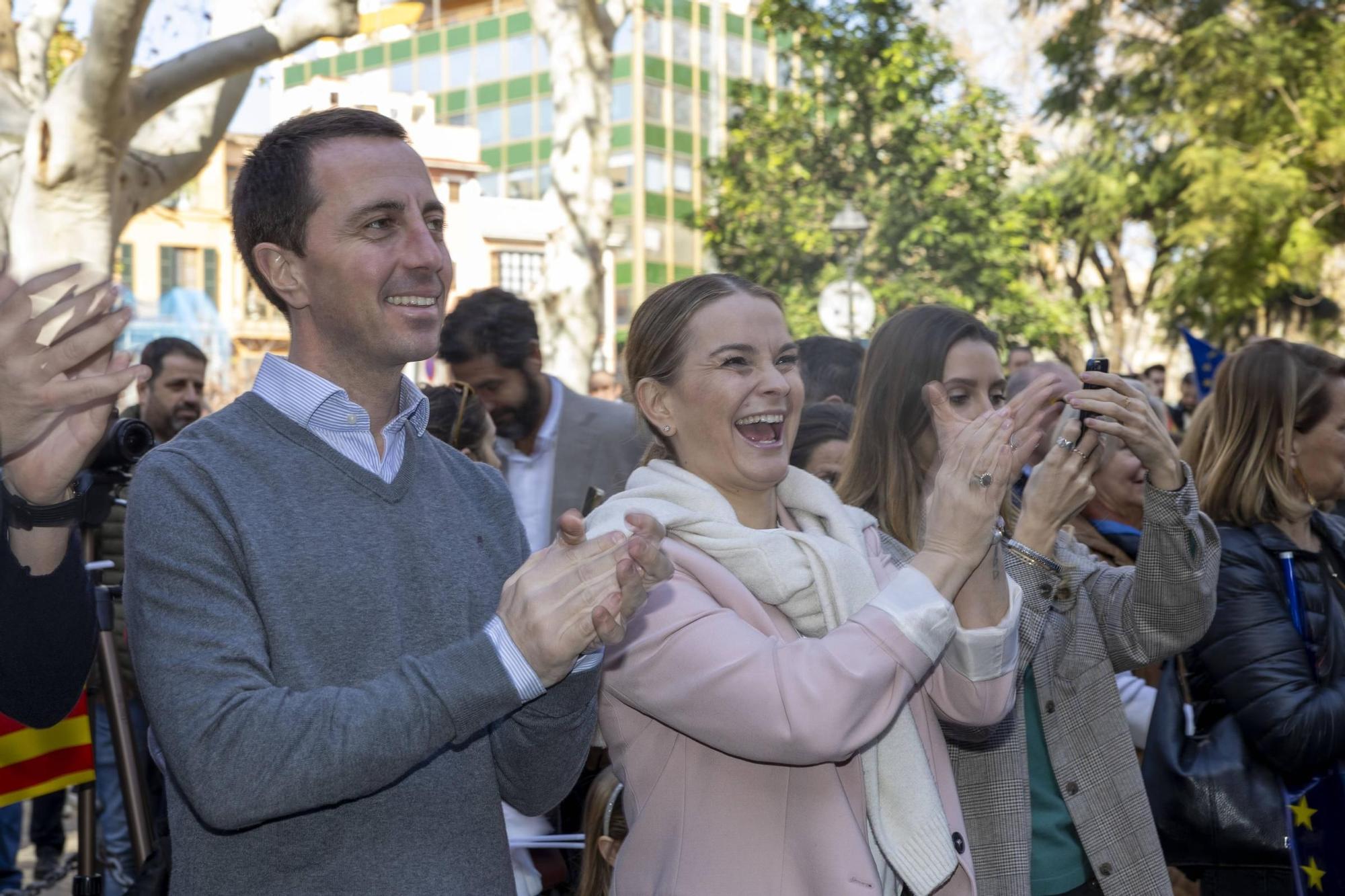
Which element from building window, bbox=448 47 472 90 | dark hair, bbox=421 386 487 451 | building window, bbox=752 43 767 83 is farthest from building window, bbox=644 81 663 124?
dark hair, bbox=421 386 487 451

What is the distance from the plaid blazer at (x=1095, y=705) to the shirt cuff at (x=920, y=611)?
76 centimetres

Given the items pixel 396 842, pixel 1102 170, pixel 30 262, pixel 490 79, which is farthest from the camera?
pixel 490 79

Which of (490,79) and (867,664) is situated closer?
(867,664)

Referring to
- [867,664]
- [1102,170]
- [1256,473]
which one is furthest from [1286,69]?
[867,664]

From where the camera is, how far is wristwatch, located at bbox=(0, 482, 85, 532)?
2.28 m

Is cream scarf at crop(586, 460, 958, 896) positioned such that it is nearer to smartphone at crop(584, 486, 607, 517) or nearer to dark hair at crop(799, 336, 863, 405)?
smartphone at crop(584, 486, 607, 517)

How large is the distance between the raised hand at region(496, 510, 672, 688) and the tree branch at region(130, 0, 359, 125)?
355 inches

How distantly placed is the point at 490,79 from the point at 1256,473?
212 ft

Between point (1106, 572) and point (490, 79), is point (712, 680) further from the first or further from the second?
point (490, 79)

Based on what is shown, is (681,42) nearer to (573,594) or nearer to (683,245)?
(683,245)

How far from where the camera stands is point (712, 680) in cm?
247

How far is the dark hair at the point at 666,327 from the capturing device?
2.98m

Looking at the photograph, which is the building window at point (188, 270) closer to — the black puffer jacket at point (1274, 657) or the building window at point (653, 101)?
the building window at point (653, 101)

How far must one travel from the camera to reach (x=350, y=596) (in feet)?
7.20
